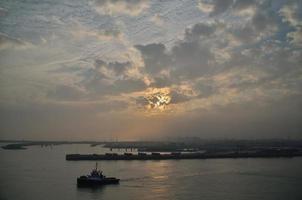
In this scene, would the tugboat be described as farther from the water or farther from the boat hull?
the water

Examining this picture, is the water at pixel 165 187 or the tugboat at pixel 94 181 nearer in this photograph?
the water at pixel 165 187

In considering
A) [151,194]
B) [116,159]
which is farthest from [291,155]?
[151,194]

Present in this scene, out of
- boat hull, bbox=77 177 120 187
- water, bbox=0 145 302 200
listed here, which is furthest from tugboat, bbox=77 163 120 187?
water, bbox=0 145 302 200

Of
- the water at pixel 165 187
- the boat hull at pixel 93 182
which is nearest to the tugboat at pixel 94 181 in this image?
the boat hull at pixel 93 182

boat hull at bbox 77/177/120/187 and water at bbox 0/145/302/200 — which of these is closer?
water at bbox 0/145/302/200

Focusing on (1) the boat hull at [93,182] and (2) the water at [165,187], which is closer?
(2) the water at [165,187]

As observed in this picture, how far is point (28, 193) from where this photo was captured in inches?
804

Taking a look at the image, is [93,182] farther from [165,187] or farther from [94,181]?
[165,187]

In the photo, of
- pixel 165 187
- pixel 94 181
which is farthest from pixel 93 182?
pixel 165 187

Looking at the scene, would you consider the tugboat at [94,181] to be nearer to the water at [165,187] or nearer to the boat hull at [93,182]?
the boat hull at [93,182]

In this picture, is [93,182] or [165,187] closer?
[165,187]

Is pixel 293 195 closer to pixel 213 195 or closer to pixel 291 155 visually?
pixel 213 195

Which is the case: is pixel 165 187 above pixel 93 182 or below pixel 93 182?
below

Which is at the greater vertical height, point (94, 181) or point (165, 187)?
point (94, 181)
